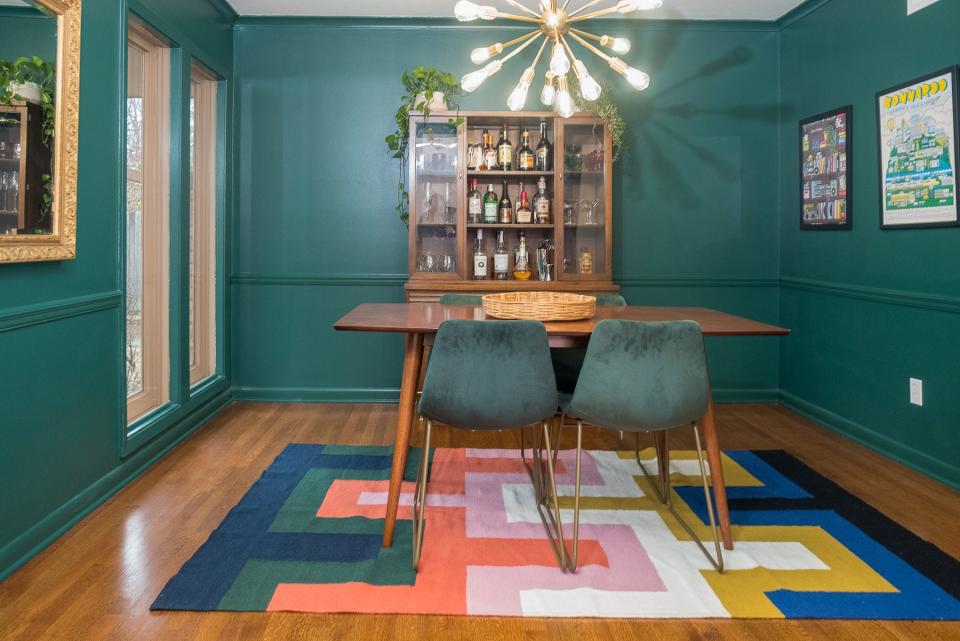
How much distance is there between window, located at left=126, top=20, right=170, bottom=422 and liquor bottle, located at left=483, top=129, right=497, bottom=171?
5.87 ft

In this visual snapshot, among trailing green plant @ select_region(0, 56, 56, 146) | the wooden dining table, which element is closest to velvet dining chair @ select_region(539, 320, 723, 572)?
the wooden dining table

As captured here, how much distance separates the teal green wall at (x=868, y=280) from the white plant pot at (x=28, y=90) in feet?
11.7

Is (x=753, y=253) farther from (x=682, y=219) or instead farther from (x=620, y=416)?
(x=620, y=416)

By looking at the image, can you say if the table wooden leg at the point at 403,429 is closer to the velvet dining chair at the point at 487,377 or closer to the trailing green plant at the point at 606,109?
the velvet dining chair at the point at 487,377

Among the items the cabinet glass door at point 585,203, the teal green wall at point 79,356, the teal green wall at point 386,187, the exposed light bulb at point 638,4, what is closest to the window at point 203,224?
the teal green wall at point 386,187

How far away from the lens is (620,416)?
2328mm

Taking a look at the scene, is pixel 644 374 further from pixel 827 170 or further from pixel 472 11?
pixel 827 170

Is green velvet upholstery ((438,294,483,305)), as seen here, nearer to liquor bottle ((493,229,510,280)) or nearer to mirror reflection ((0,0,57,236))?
liquor bottle ((493,229,510,280))

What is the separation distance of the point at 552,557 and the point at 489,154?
2735 mm

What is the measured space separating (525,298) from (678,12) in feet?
8.55

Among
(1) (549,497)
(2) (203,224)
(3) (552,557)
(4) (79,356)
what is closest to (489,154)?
(2) (203,224)

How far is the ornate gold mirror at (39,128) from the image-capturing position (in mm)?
2182

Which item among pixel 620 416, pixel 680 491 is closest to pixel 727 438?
pixel 680 491

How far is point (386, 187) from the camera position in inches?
184
